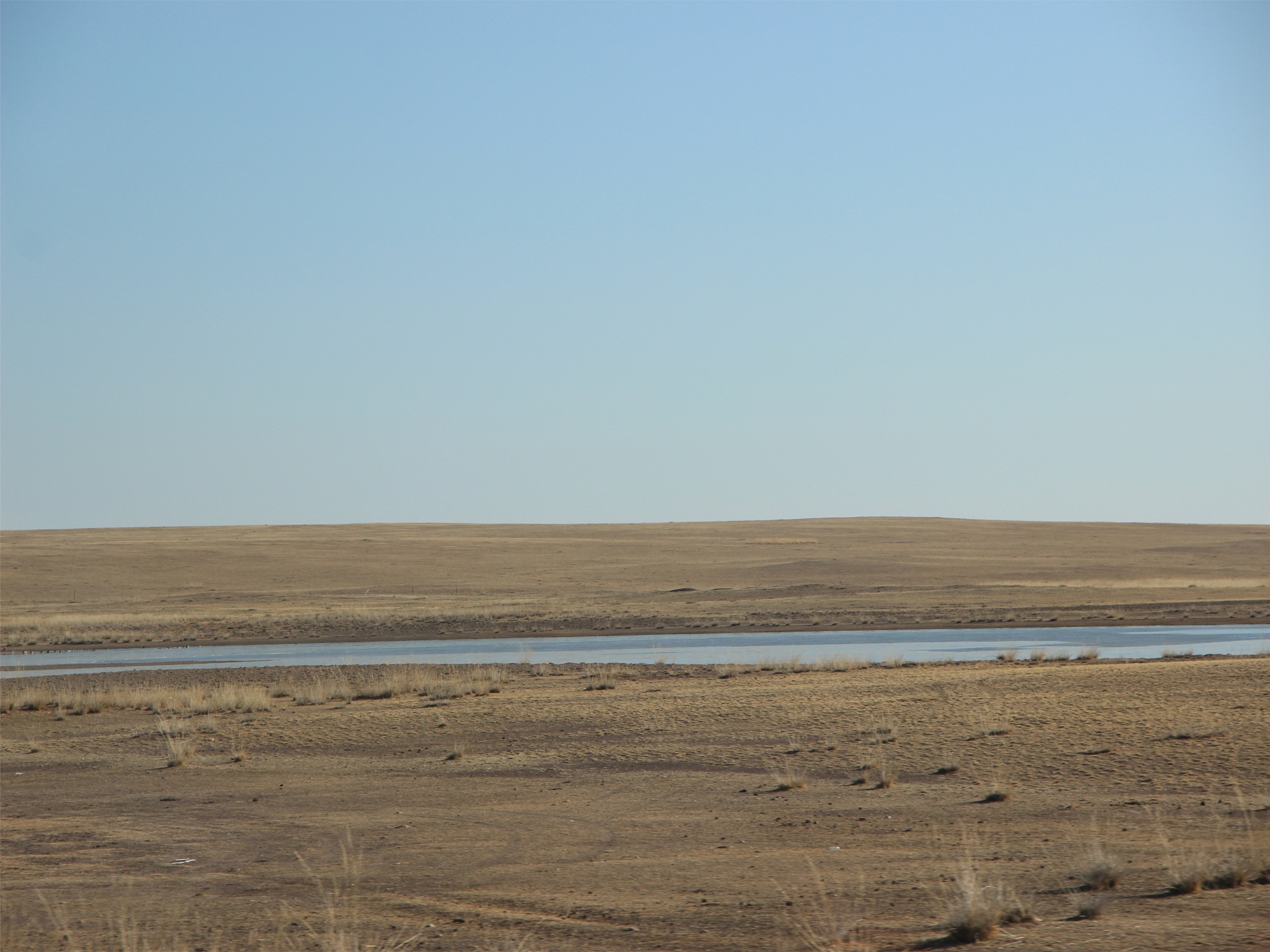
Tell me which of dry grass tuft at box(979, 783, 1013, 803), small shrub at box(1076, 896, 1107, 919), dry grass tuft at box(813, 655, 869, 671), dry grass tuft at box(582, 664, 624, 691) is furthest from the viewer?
dry grass tuft at box(813, 655, 869, 671)

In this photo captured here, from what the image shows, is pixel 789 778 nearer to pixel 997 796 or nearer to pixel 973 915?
pixel 997 796

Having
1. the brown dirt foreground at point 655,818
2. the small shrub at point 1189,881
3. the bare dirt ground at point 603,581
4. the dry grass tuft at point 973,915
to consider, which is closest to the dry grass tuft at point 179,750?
the brown dirt foreground at point 655,818

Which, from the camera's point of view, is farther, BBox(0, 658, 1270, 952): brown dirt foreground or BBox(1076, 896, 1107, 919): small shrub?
BBox(0, 658, 1270, 952): brown dirt foreground

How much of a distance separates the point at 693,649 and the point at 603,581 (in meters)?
31.5

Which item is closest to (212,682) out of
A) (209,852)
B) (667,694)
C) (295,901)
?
(667,694)

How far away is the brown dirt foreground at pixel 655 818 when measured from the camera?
8281 mm

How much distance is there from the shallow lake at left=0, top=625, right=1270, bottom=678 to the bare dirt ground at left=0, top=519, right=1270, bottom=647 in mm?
2736

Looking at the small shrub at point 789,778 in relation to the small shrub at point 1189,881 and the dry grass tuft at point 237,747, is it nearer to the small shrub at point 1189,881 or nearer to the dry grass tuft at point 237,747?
the small shrub at point 1189,881

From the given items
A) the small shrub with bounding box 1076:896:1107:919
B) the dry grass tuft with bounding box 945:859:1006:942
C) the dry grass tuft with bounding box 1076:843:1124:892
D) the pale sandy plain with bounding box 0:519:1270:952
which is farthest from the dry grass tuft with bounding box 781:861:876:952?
the dry grass tuft with bounding box 1076:843:1124:892

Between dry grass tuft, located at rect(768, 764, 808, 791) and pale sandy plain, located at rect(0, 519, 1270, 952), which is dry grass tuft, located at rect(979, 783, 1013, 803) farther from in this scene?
dry grass tuft, located at rect(768, 764, 808, 791)

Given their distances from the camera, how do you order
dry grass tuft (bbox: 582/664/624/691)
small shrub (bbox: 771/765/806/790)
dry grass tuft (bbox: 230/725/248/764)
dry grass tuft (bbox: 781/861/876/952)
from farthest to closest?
dry grass tuft (bbox: 582/664/624/691)
dry grass tuft (bbox: 230/725/248/764)
small shrub (bbox: 771/765/806/790)
dry grass tuft (bbox: 781/861/876/952)

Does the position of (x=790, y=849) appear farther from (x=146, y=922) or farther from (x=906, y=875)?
(x=146, y=922)

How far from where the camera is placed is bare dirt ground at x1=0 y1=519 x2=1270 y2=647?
45969mm

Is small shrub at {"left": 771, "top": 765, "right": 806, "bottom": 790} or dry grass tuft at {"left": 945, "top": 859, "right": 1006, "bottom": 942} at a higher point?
dry grass tuft at {"left": 945, "top": 859, "right": 1006, "bottom": 942}
